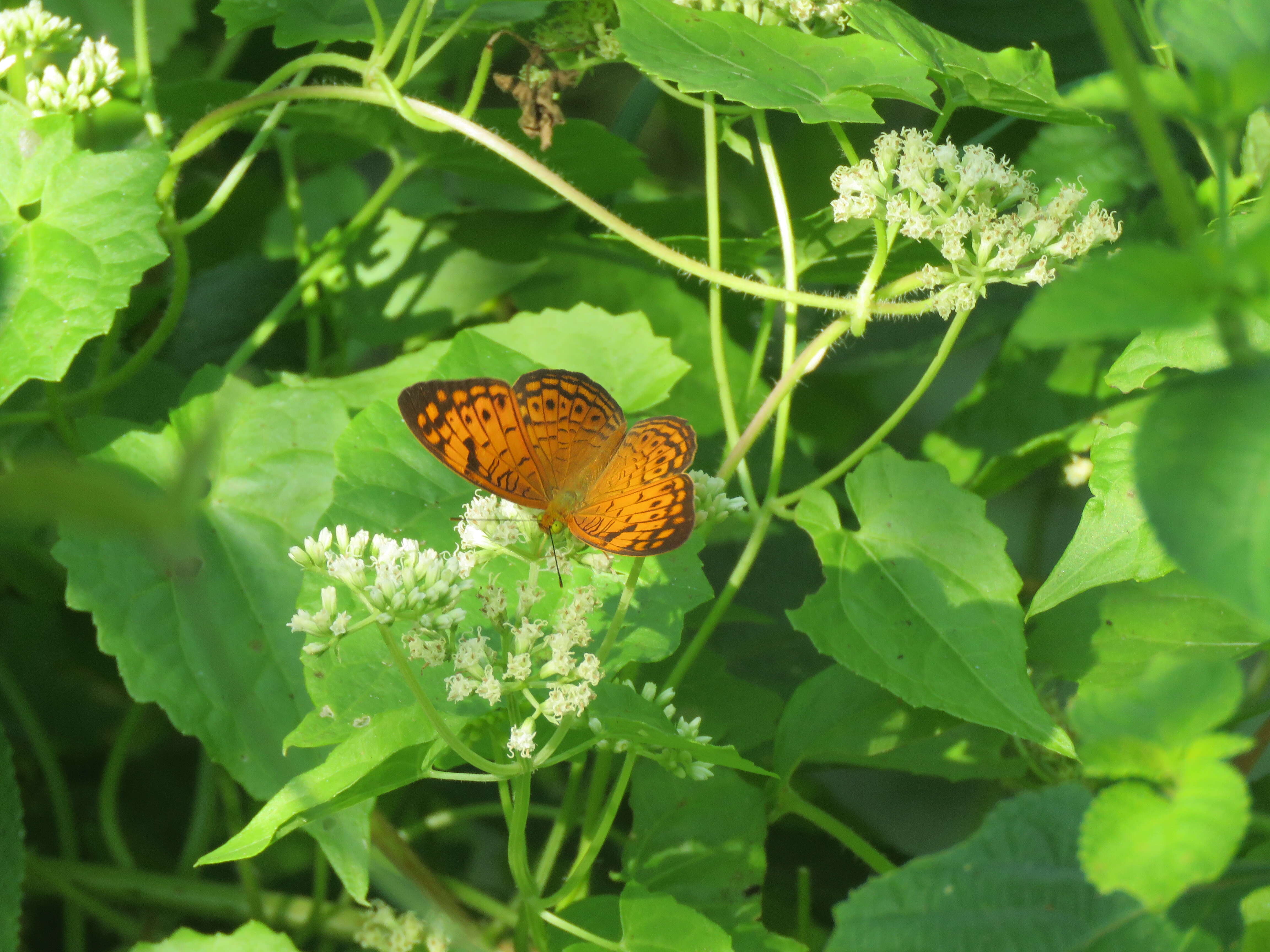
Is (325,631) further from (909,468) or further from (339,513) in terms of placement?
(909,468)

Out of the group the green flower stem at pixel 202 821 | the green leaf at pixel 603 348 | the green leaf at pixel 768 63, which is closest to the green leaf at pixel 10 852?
the green flower stem at pixel 202 821

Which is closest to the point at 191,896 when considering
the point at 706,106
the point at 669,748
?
the point at 669,748

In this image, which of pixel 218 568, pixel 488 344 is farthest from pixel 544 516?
pixel 218 568

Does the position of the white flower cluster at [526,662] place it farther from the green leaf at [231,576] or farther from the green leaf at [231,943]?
the green leaf at [231,943]

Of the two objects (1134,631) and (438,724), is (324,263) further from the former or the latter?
(1134,631)

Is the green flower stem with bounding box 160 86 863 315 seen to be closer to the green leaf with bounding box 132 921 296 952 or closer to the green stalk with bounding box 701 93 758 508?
the green stalk with bounding box 701 93 758 508

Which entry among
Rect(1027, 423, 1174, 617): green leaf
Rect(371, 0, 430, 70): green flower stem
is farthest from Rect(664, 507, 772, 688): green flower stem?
Rect(371, 0, 430, 70): green flower stem
